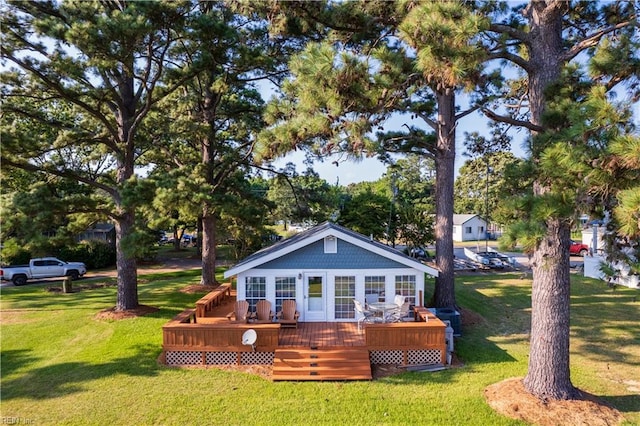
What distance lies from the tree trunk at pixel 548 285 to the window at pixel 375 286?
15.2 ft

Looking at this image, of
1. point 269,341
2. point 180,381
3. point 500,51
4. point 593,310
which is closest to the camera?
point 500,51

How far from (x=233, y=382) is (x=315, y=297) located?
386 cm

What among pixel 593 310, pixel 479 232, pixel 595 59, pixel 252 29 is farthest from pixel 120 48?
pixel 479 232

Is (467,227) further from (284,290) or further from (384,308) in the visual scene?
(284,290)

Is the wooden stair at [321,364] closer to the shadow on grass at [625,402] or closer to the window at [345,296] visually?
the window at [345,296]

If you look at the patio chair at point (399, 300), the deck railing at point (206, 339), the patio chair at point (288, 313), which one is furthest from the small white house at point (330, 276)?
the deck railing at point (206, 339)

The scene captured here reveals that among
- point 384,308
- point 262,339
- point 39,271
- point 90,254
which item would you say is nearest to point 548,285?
point 384,308

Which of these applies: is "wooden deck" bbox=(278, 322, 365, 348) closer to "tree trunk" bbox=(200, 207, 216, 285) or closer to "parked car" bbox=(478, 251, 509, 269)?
"tree trunk" bbox=(200, 207, 216, 285)

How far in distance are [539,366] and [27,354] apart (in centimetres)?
1266

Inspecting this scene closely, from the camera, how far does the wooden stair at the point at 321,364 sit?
27.5ft

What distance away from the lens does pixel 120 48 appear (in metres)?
10.5

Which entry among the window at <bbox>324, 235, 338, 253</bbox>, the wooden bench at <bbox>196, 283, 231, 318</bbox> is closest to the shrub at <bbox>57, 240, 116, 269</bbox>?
the wooden bench at <bbox>196, 283, 231, 318</bbox>

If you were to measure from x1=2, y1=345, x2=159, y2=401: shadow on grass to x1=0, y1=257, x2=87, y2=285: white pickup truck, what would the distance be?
1358 centimetres

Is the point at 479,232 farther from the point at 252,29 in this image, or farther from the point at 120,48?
the point at 120,48
